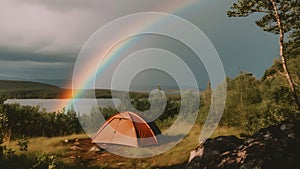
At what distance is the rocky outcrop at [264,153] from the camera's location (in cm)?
631

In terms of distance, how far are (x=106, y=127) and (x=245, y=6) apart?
34.2ft

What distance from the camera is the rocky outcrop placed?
631cm

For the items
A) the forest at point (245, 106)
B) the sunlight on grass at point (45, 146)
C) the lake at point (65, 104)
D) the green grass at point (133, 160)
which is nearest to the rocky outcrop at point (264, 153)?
the green grass at point (133, 160)

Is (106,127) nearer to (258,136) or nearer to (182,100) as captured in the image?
(258,136)

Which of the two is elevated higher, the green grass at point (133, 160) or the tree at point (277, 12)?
the tree at point (277, 12)

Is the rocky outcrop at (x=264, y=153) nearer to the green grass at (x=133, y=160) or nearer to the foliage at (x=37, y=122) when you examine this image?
the green grass at (x=133, y=160)

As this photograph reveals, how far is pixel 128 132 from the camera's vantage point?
1503 cm

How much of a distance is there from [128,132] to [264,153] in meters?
9.42

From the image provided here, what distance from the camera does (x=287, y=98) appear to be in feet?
44.6

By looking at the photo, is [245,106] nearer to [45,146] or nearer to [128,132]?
[128,132]

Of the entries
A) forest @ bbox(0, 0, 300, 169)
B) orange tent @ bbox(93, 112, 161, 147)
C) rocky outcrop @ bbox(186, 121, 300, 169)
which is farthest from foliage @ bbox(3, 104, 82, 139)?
rocky outcrop @ bbox(186, 121, 300, 169)

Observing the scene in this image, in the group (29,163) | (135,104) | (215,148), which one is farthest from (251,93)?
(29,163)

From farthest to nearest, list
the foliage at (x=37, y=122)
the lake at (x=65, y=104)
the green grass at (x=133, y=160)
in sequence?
the lake at (x=65, y=104)
the foliage at (x=37, y=122)
the green grass at (x=133, y=160)

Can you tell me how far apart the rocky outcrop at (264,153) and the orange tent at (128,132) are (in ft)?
22.7
